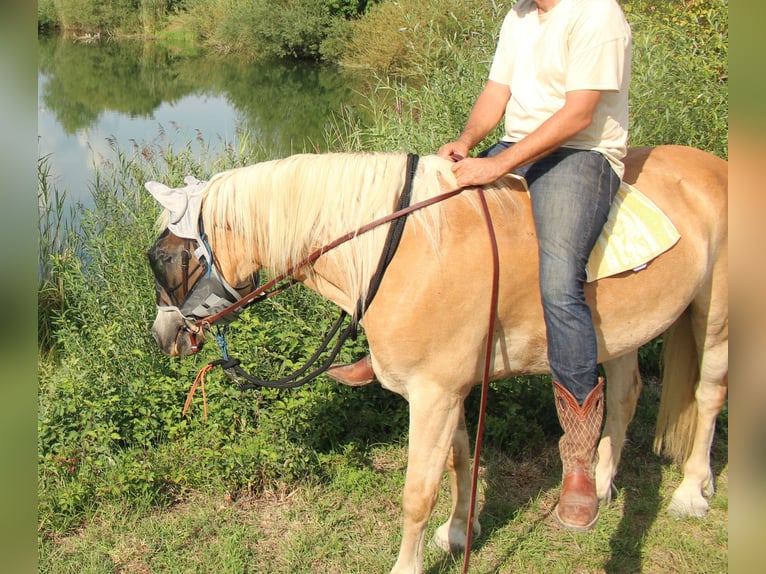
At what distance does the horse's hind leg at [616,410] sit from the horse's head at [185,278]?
2.26m

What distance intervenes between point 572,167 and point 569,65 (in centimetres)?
Result: 40

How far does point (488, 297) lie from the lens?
115 inches

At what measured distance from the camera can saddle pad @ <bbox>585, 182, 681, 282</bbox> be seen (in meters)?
3.04

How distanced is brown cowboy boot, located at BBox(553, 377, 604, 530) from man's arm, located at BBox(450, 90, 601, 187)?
0.95 m

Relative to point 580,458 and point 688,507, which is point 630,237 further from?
point 688,507

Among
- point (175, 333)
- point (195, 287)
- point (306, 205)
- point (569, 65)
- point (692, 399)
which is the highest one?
point (569, 65)

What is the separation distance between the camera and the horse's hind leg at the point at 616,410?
4.17m

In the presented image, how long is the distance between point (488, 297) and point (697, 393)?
1878 mm

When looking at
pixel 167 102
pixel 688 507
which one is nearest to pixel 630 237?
pixel 688 507

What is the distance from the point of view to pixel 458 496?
3.69 m

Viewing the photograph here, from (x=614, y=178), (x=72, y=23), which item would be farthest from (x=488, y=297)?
(x=72, y=23)

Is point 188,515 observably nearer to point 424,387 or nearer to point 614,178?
point 424,387

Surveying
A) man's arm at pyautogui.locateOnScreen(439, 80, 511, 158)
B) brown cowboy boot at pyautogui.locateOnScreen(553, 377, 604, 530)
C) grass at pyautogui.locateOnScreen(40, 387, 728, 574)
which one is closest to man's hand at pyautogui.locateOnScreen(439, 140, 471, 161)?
man's arm at pyautogui.locateOnScreen(439, 80, 511, 158)

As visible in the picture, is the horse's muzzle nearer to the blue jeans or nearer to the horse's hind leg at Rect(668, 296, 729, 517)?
the blue jeans
